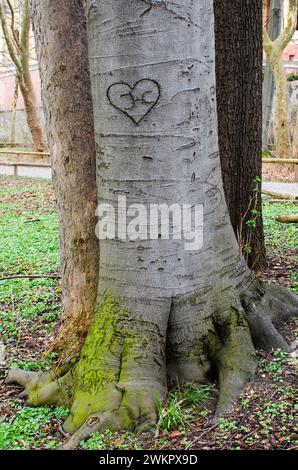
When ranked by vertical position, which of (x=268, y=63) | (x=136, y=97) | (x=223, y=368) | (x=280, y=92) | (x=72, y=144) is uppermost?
(x=268, y=63)

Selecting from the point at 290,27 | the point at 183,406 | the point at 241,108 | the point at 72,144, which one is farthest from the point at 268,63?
the point at 183,406

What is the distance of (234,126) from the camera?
5.34 metres

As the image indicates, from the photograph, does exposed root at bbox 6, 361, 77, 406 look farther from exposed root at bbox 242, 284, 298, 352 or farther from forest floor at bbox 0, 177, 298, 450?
exposed root at bbox 242, 284, 298, 352

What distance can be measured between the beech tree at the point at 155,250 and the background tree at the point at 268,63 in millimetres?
17321

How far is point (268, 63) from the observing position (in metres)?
19.9

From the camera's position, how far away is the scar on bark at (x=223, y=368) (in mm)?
3262

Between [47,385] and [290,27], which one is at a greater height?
[290,27]

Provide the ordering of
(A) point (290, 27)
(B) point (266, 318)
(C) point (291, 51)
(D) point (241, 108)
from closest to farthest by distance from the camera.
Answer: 1. (B) point (266, 318)
2. (D) point (241, 108)
3. (A) point (290, 27)
4. (C) point (291, 51)

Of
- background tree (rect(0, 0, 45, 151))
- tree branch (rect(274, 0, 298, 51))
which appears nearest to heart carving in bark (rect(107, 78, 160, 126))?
tree branch (rect(274, 0, 298, 51))

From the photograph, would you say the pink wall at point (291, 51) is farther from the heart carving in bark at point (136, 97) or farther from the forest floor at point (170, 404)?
the heart carving in bark at point (136, 97)

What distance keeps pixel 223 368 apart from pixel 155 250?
0.87 m

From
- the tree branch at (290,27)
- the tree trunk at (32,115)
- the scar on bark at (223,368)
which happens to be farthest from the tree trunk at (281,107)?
the scar on bark at (223,368)

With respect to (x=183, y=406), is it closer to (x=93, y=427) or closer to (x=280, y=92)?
(x=93, y=427)
